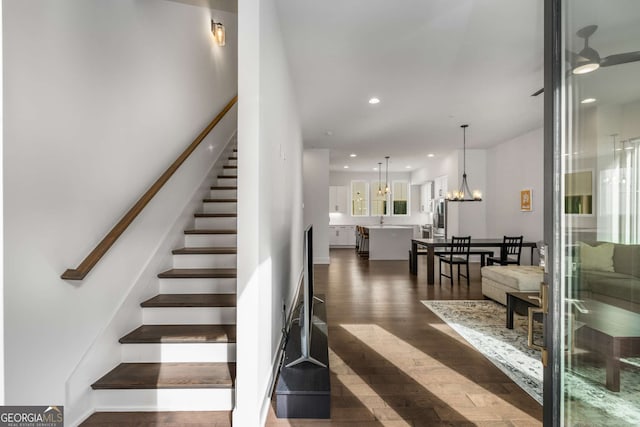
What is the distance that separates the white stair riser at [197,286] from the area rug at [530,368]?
2.27 metres

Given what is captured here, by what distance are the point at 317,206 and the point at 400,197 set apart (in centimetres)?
573

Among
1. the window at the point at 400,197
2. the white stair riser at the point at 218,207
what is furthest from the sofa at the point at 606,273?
the window at the point at 400,197

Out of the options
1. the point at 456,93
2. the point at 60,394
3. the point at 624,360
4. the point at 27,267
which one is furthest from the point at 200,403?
the point at 456,93

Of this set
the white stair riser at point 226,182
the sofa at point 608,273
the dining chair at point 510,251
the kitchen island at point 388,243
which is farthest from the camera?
the kitchen island at point 388,243

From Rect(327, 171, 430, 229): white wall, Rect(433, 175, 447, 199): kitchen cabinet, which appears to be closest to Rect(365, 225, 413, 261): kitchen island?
Rect(433, 175, 447, 199): kitchen cabinet

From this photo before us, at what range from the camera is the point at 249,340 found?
1825mm

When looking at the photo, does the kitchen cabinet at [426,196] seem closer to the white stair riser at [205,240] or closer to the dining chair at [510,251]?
the dining chair at [510,251]

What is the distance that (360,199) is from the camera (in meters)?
12.5

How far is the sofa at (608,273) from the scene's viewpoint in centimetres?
108

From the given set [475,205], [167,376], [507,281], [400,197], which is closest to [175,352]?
[167,376]

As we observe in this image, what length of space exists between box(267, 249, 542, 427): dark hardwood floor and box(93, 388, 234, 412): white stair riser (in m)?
0.35

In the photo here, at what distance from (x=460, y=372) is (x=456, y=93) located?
356 cm

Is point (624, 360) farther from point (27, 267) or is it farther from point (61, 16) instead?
point (61, 16)

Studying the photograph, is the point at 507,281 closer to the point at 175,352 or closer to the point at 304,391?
the point at 304,391
